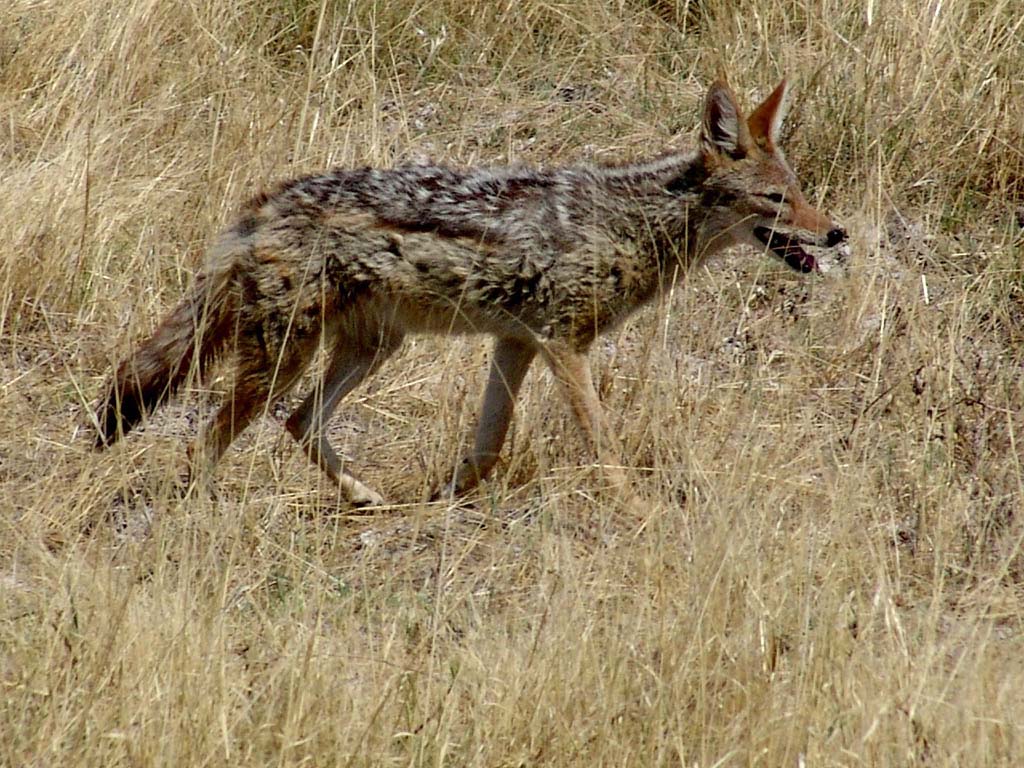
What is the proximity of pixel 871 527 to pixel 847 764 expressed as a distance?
1.49 m

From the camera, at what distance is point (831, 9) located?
8516mm

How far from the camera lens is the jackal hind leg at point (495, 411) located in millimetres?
6133

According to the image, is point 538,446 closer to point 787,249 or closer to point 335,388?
point 335,388

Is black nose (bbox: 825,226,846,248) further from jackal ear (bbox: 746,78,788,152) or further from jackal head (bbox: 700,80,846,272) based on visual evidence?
jackal ear (bbox: 746,78,788,152)

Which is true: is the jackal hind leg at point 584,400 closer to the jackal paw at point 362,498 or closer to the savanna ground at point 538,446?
the savanna ground at point 538,446

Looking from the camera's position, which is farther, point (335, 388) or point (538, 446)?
point (335, 388)

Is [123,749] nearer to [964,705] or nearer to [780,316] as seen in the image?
[964,705]

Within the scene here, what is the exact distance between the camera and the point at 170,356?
235 inches

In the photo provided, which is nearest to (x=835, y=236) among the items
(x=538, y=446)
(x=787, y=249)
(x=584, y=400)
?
(x=787, y=249)

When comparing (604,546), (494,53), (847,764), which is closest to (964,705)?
(847,764)

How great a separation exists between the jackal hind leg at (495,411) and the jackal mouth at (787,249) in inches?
39.5

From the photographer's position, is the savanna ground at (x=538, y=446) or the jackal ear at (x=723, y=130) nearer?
the savanna ground at (x=538, y=446)

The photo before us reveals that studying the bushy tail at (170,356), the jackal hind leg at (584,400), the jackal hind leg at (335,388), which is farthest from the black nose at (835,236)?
the bushy tail at (170,356)

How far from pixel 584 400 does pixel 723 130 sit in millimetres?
1252
